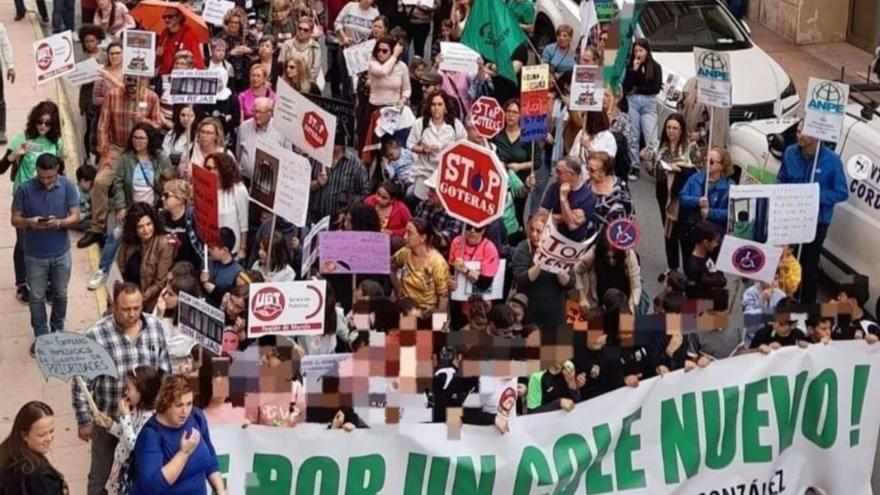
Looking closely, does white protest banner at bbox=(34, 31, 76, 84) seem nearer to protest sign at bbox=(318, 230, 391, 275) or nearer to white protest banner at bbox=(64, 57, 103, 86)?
white protest banner at bbox=(64, 57, 103, 86)

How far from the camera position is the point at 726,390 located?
8.72 meters

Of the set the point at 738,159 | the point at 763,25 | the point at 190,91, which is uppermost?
the point at 190,91

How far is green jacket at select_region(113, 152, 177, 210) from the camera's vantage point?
1226cm

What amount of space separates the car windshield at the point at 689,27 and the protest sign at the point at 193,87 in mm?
5613

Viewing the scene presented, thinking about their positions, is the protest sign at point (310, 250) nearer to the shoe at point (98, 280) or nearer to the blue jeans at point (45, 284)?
the blue jeans at point (45, 284)

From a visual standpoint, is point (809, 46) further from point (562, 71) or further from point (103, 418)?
point (103, 418)

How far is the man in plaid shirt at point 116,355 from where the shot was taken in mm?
8562

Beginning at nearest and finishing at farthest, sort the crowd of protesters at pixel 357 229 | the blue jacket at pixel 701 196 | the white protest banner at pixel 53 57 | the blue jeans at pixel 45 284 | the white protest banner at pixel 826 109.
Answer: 1. the crowd of protesters at pixel 357 229
2. the blue jeans at pixel 45 284
3. the white protest banner at pixel 826 109
4. the blue jacket at pixel 701 196
5. the white protest banner at pixel 53 57

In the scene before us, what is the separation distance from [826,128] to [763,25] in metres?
11.5

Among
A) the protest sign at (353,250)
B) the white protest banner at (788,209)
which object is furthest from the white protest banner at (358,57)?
the protest sign at (353,250)

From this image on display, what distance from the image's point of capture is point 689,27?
17203mm

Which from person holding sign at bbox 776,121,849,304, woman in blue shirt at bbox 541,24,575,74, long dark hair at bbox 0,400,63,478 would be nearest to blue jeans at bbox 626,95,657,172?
woman in blue shirt at bbox 541,24,575,74

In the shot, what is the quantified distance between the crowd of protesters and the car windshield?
0.96 meters

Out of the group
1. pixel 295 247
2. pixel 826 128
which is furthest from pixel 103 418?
pixel 826 128
